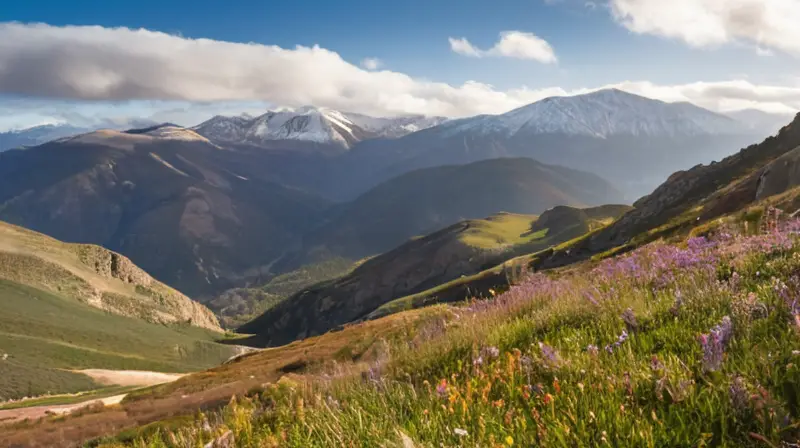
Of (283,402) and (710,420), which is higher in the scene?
(710,420)

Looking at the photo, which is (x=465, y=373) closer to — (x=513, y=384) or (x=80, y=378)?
(x=513, y=384)

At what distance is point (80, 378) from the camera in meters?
150

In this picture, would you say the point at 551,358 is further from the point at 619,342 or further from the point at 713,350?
the point at 713,350

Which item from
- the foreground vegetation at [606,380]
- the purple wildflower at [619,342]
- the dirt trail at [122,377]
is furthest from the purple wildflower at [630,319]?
the dirt trail at [122,377]

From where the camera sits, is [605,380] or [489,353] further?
[489,353]

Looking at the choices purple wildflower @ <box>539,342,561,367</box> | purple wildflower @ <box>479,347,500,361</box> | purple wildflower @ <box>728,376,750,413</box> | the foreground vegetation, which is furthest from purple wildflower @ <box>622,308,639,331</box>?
purple wildflower @ <box>728,376,750,413</box>

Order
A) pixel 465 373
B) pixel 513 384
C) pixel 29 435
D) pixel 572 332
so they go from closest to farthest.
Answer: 1. pixel 513 384
2. pixel 465 373
3. pixel 572 332
4. pixel 29 435

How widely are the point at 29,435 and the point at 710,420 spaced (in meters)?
51.5

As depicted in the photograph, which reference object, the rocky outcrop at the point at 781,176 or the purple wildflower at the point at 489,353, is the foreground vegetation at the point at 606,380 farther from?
the rocky outcrop at the point at 781,176

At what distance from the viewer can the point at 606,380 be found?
331 cm

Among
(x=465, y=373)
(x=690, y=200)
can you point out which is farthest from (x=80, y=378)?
(x=465, y=373)

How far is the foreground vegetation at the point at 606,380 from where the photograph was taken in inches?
102

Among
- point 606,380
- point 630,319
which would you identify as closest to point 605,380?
point 606,380

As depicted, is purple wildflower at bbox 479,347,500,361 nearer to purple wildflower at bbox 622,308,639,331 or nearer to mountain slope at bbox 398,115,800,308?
purple wildflower at bbox 622,308,639,331
